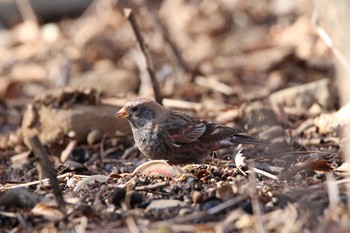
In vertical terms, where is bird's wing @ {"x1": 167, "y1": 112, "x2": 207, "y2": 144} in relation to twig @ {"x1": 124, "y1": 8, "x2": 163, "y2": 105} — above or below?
below

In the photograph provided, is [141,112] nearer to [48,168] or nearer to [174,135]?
[174,135]

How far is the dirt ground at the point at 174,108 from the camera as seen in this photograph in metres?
3.87

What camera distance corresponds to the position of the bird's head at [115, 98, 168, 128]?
5.46m

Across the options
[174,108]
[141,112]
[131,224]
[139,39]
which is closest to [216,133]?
[141,112]

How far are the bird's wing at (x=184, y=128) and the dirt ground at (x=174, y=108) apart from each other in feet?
0.92

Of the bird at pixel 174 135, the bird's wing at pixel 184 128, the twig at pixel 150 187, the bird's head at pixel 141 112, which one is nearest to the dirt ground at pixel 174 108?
the twig at pixel 150 187

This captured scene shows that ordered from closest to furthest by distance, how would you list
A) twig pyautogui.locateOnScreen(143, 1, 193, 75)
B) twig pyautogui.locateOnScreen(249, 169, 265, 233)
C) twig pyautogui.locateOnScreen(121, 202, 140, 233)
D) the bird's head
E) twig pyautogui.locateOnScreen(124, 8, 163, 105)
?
twig pyautogui.locateOnScreen(249, 169, 265, 233) → twig pyautogui.locateOnScreen(121, 202, 140, 233) → the bird's head → twig pyautogui.locateOnScreen(124, 8, 163, 105) → twig pyautogui.locateOnScreen(143, 1, 193, 75)

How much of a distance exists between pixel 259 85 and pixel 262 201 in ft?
15.7

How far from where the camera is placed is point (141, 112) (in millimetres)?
5527

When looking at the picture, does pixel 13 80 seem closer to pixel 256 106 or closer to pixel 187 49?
pixel 187 49

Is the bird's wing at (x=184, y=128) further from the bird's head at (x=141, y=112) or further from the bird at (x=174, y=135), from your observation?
the bird's head at (x=141, y=112)

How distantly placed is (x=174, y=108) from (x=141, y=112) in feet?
5.83

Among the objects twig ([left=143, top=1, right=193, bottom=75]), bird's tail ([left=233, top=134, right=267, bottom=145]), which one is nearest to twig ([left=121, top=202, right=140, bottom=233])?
bird's tail ([left=233, top=134, right=267, bottom=145])

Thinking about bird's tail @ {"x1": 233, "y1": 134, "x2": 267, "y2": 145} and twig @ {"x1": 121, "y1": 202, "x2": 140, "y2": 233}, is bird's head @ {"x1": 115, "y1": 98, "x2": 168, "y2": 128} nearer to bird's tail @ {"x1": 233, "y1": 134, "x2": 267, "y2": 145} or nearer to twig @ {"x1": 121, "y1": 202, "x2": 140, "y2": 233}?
bird's tail @ {"x1": 233, "y1": 134, "x2": 267, "y2": 145}
